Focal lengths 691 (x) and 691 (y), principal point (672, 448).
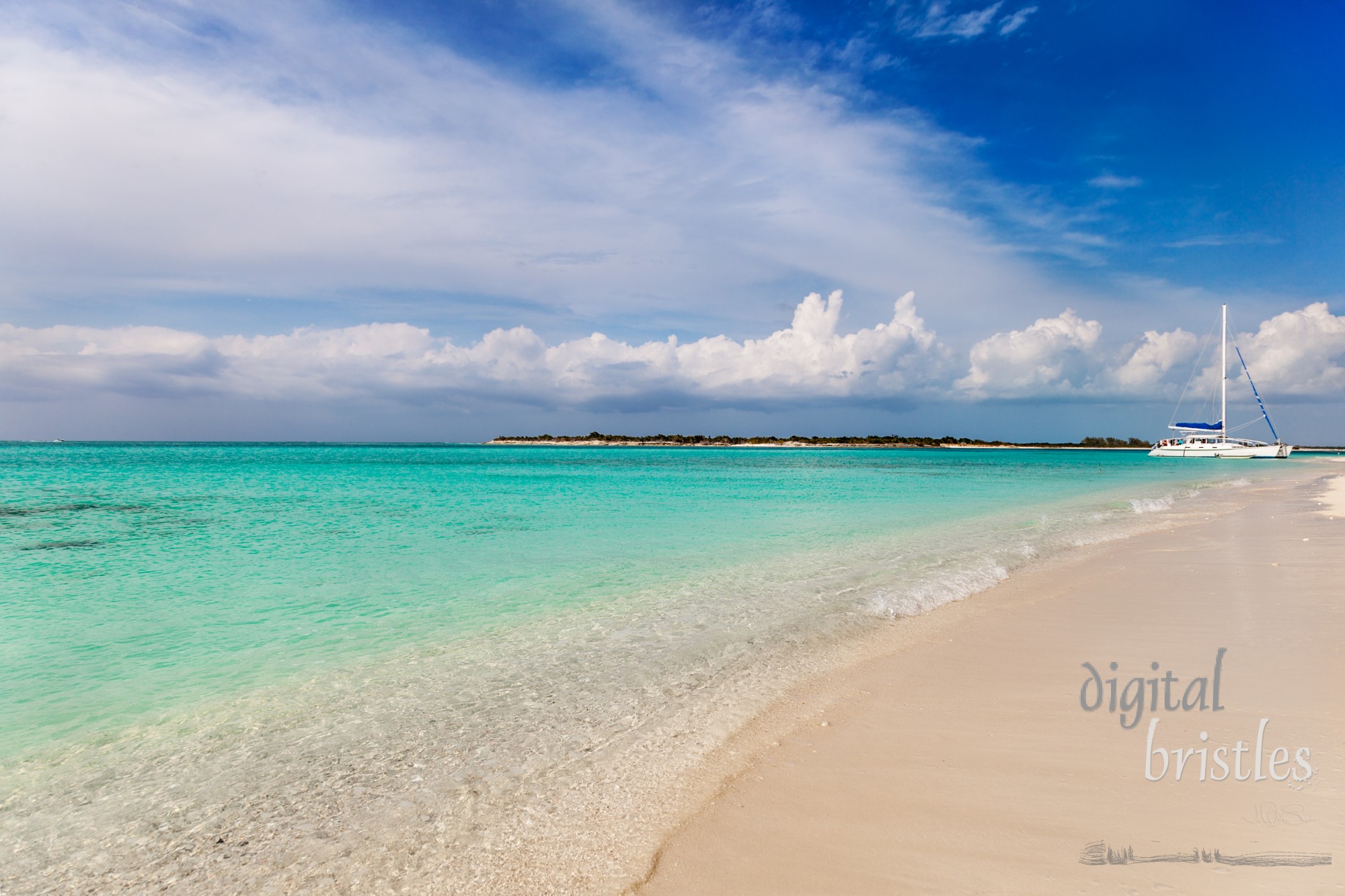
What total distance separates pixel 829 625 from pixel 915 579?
3435 millimetres

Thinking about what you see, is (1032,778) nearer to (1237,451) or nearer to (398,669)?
(398,669)

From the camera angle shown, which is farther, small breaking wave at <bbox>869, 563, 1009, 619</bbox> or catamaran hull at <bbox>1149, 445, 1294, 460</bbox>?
catamaran hull at <bbox>1149, 445, 1294, 460</bbox>

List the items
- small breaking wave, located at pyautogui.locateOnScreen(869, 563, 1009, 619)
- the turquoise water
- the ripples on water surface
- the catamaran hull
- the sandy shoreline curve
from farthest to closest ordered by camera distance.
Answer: the catamaran hull → small breaking wave, located at pyautogui.locateOnScreen(869, 563, 1009, 619) → the turquoise water → the ripples on water surface → the sandy shoreline curve

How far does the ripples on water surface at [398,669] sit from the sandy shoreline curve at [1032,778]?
0.71 m

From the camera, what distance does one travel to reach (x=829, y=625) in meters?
8.62

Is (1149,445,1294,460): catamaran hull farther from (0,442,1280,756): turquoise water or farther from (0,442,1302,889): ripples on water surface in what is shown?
(0,442,1302,889): ripples on water surface

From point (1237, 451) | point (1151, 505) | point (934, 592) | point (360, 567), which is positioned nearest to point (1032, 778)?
point (934, 592)

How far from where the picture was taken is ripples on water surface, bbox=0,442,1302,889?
4031mm

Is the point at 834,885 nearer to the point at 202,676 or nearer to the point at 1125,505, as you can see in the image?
the point at 202,676

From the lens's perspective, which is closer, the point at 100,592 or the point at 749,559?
the point at 100,592

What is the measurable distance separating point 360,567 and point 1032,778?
1243 centimetres

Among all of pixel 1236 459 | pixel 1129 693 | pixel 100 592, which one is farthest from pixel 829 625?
pixel 1236 459

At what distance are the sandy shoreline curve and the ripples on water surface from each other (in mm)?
707

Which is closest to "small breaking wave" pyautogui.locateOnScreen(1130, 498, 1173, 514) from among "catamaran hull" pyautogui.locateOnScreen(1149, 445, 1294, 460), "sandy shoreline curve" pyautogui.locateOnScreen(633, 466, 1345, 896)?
"sandy shoreline curve" pyautogui.locateOnScreen(633, 466, 1345, 896)
